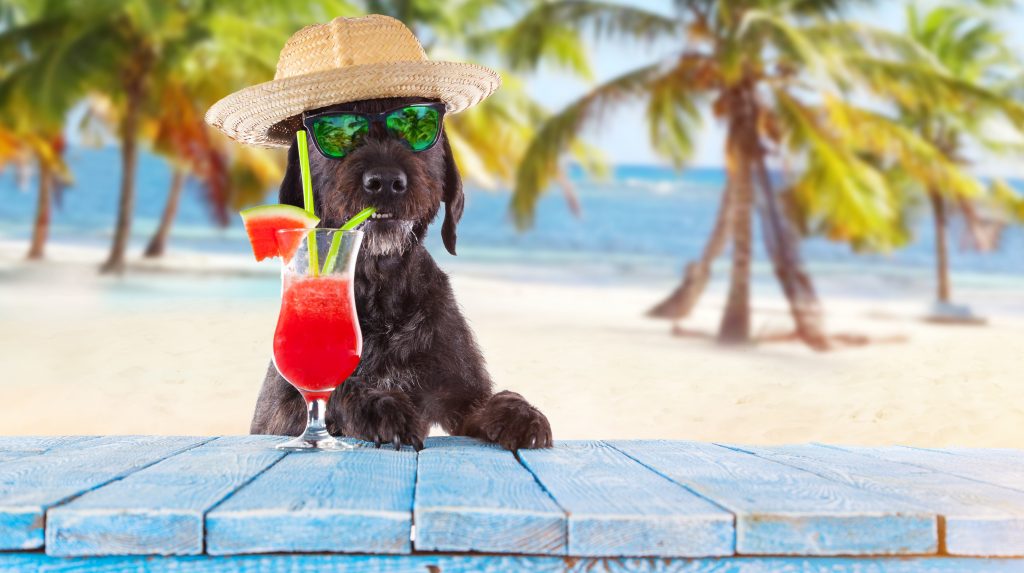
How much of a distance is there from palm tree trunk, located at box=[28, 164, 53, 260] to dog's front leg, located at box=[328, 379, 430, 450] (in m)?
29.2

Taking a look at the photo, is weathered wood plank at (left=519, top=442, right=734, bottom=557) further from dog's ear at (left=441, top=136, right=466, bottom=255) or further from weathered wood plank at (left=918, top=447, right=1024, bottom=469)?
dog's ear at (left=441, top=136, right=466, bottom=255)

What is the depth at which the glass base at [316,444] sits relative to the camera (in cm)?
229

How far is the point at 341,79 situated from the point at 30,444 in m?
1.20

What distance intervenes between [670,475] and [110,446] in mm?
1278

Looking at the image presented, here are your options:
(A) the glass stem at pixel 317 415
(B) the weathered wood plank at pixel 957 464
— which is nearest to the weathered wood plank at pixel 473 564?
(B) the weathered wood plank at pixel 957 464

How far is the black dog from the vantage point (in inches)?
107

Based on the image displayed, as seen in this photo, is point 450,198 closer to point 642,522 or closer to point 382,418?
point 382,418

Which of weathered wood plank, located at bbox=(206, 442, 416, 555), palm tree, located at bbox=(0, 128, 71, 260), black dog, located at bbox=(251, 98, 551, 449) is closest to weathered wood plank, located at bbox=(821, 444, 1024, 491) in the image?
black dog, located at bbox=(251, 98, 551, 449)

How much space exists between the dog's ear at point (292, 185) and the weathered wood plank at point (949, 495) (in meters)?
1.50

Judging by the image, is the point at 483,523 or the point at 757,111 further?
the point at 757,111

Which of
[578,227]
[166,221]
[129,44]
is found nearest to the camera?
[129,44]

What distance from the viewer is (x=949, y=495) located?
1.83 meters

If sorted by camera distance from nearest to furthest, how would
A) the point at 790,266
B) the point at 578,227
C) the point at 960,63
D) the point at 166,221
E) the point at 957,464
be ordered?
the point at 957,464, the point at 790,266, the point at 960,63, the point at 166,221, the point at 578,227

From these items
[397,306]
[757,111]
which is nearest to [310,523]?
[397,306]
